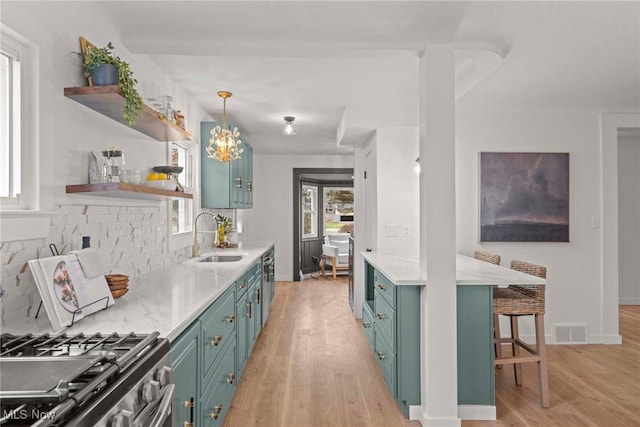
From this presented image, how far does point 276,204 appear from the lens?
7.66 meters

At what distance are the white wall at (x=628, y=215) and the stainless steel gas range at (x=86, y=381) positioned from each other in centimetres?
644

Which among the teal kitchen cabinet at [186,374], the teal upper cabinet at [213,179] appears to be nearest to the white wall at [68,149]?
the teal kitchen cabinet at [186,374]

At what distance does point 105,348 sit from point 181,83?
9.05ft

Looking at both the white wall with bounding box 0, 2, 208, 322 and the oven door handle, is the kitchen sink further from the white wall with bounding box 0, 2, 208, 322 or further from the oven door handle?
the oven door handle

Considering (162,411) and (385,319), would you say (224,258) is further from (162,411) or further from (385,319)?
(162,411)

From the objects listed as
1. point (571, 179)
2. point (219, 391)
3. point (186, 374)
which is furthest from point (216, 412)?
point (571, 179)

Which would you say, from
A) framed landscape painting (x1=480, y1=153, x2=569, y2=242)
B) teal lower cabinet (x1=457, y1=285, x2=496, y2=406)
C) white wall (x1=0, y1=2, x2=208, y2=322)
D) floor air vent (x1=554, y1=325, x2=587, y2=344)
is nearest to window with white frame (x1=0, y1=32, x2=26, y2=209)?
white wall (x1=0, y1=2, x2=208, y2=322)

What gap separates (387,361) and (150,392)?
82.3 inches

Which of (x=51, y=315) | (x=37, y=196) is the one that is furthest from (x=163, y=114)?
(x=51, y=315)

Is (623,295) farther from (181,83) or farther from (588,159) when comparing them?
(181,83)

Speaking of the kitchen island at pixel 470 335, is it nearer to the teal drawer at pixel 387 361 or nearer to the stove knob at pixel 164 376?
the teal drawer at pixel 387 361

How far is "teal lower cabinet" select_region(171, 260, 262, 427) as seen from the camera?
1.63 meters

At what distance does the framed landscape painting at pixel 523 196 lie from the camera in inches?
162

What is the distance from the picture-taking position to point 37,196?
1623 mm
